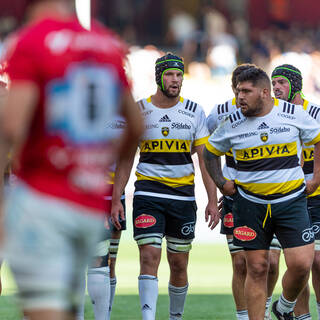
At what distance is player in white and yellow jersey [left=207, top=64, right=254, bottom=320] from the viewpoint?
914 cm

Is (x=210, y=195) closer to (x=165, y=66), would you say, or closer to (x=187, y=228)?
(x=187, y=228)

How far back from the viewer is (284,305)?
8.78 meters

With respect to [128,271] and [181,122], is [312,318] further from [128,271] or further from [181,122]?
[128,271]

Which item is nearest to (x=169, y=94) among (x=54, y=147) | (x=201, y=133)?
(x=201, y=133)

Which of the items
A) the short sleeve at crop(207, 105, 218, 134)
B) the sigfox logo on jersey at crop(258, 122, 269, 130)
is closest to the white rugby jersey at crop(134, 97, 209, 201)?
the short sleeve at crop(207, 105, 218, 134)

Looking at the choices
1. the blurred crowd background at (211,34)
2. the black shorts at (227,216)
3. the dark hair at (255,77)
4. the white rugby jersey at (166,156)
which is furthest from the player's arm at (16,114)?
the blurred crowd background at (211,34)

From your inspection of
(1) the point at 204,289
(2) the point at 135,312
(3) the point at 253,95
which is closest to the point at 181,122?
(3) the point at 253,95

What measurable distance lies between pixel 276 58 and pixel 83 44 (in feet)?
76.0

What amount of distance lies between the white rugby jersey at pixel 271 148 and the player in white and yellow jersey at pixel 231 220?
1.08 meters

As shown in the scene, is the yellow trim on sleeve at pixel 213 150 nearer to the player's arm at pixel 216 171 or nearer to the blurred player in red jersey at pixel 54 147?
the player's arm at pixel 216 171

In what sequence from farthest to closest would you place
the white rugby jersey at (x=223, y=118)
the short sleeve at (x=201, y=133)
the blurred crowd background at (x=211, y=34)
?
the blurred crowd background at (x=211, y=34)
the white rugby jersey at (x=223, y=118)
the short sleeve at (x=201, y=133)

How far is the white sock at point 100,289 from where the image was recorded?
8.52 m

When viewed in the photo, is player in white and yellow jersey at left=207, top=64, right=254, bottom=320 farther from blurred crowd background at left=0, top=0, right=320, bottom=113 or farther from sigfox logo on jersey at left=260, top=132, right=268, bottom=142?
blurred crowd background at left=0, top=0, right=320, bottom=113

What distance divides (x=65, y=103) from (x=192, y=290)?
8480 millimetres
